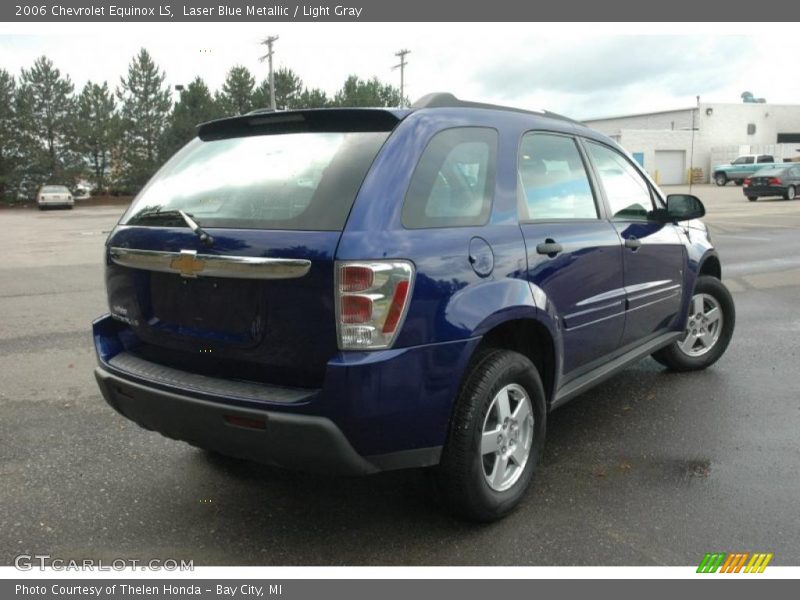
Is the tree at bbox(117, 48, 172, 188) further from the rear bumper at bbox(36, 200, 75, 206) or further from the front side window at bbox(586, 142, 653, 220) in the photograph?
the front side window at bbox(586, 142, 653, 220)

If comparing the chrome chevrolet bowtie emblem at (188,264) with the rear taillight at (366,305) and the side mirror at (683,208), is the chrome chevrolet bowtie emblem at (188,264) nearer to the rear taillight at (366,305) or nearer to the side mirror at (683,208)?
the rear taillight at (366,305)

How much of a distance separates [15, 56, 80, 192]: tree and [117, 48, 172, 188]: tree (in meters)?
3.68

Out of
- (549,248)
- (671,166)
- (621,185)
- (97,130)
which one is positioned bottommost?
(549,248)

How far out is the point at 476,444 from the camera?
9.53 ft

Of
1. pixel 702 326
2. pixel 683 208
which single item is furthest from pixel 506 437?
pixel 702 326

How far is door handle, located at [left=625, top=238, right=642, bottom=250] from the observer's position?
412 cm

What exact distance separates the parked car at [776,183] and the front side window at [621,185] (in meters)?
29.7

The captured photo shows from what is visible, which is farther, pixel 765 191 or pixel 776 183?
pixel 765 191

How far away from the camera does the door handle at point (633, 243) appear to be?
4125mm

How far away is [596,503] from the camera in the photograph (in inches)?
130

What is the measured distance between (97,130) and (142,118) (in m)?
3.47

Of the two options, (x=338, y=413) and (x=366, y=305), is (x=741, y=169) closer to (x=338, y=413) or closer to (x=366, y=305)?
(x=366, y=305)

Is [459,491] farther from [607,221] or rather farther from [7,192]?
[7,192]

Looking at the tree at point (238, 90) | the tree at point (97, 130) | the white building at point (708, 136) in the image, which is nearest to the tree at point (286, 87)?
the tree at point (238, 90)
